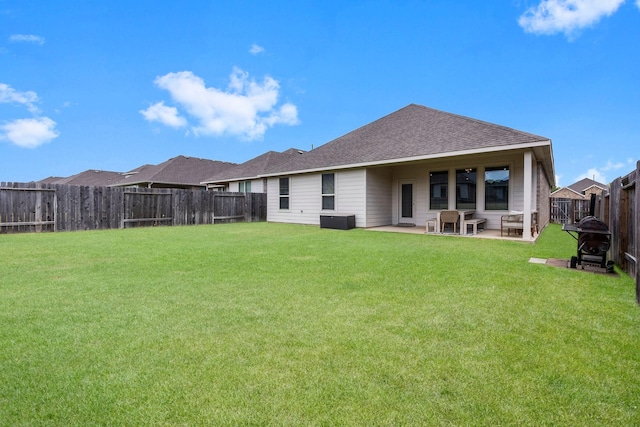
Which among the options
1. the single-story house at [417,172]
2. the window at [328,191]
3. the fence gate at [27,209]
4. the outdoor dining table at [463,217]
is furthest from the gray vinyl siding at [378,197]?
the fence gate at [27,209]

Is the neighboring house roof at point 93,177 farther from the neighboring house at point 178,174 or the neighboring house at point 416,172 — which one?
the neighboring house at point 416,172

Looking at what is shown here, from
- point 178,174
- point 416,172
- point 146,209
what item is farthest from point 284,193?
point 178,174

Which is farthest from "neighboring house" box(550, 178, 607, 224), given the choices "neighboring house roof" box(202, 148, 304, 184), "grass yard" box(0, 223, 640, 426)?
"neighboring house roof" box(202, 148, 304, 184)

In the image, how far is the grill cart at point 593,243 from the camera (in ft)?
17.0

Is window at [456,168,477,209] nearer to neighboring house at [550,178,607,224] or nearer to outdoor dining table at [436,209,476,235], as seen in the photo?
outdoor dining table at [436,209,476,235]

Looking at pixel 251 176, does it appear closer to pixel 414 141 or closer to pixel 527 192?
pixel 414 141

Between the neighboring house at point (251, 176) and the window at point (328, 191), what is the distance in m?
5.41

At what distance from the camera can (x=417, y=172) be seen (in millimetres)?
12969

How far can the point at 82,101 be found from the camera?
1759 cm

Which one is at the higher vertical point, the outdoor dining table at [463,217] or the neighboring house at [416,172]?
the neighboring house at [416,172]

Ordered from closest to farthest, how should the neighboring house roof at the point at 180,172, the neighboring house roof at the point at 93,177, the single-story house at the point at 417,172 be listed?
the single-story house at the point at 417,172 → the neighboring house roof at the point at 180,172 → the neighboring house roof at the point at 93,177

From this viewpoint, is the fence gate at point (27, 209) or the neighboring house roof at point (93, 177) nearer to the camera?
the fence gate at point (27, 209)

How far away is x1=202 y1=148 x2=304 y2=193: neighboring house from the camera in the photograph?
19188 mm

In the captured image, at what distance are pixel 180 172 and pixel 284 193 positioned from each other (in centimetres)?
1241
